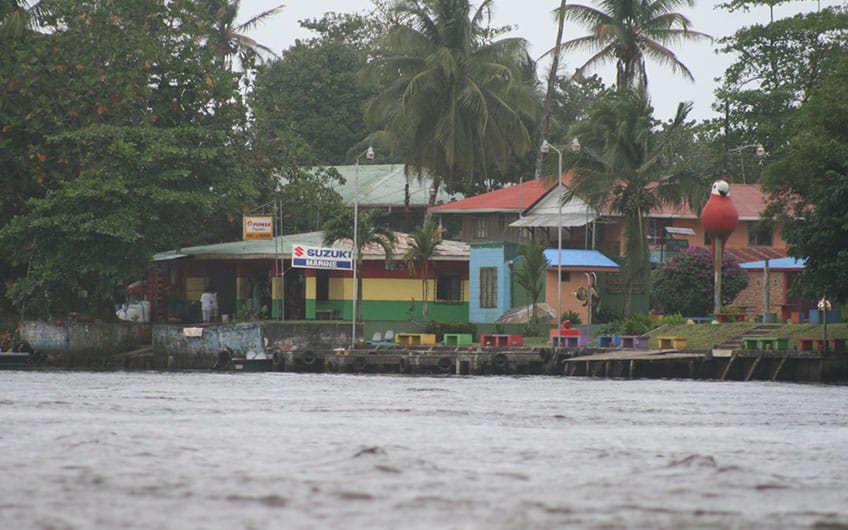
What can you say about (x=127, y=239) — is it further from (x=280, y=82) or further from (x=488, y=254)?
(x=280, y=82)

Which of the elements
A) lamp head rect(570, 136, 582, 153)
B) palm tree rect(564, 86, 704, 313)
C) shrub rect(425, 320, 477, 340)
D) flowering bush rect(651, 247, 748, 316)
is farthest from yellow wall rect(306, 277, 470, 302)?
flowering bush rect(651, 247, 748, 316)

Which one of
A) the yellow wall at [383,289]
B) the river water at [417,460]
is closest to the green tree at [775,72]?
the yellow wall at [383,289]

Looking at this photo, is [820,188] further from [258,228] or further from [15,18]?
[15,18]

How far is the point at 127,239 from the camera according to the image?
159ft

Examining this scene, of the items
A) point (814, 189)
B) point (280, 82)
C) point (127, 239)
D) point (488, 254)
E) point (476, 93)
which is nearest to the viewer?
point (814, 189)

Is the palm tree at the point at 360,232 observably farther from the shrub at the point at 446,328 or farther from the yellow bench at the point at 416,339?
the yellow bench at the point at 416,339

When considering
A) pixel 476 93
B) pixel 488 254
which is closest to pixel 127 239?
pixel 488 254

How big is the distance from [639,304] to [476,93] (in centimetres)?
1180

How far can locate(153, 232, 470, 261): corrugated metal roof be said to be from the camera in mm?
56375

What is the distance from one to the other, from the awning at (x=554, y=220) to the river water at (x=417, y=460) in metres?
24.6

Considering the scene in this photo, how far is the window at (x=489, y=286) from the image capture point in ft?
185

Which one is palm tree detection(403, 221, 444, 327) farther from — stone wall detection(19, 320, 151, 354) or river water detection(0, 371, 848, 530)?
river water detection(0, 371, 848, 530)

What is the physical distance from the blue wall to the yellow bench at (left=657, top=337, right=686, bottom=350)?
33.3 feet

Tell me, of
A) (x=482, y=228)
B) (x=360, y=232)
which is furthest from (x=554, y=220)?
(x=360, y=232)
